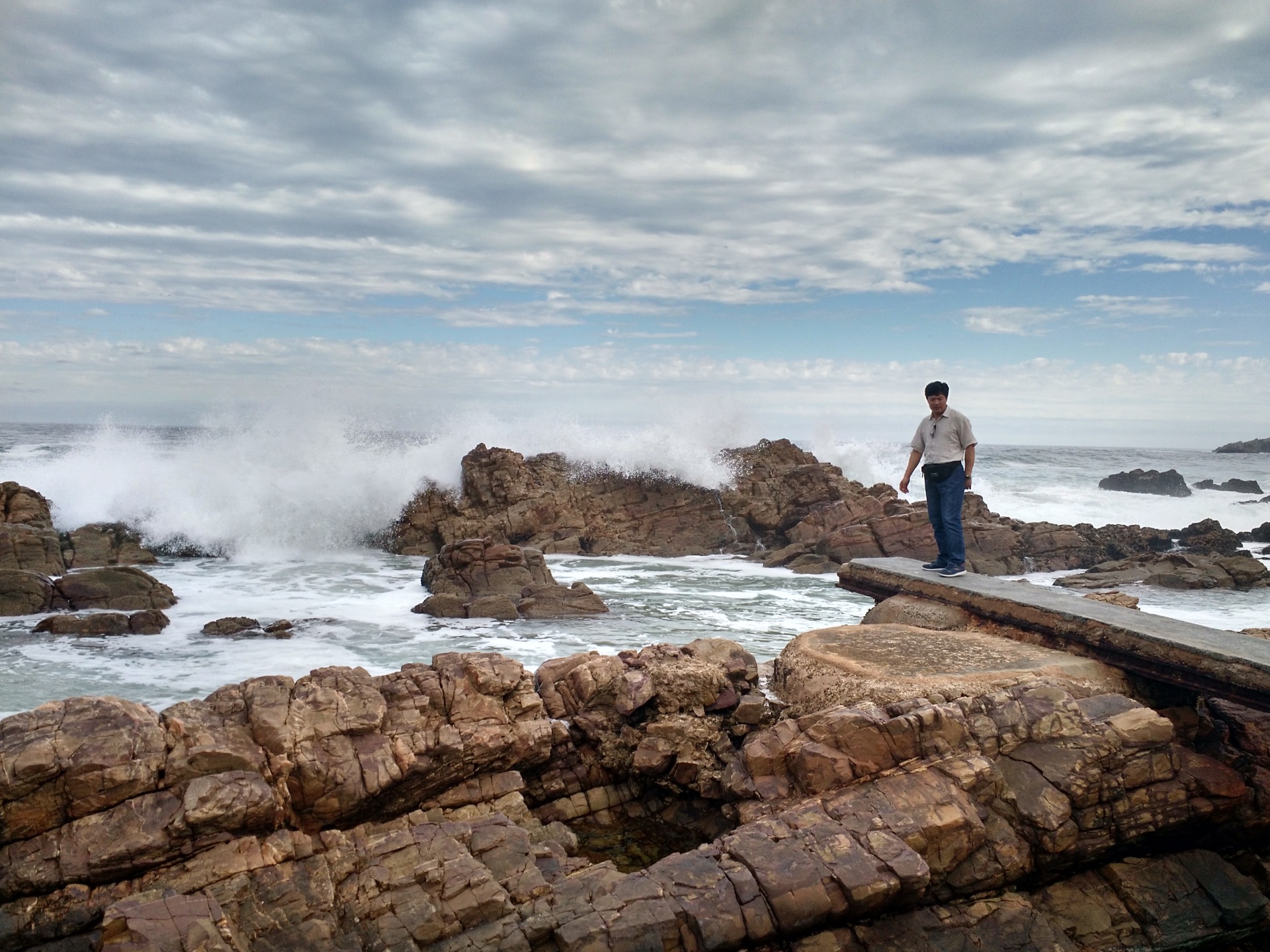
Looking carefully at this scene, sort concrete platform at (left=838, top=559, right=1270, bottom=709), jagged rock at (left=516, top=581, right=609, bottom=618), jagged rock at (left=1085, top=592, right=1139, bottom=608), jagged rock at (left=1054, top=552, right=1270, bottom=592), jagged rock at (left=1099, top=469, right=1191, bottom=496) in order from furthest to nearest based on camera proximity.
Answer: jagged rock at (left=1099, top=469, right=1191, bottom=496) → jagged rock at (left=1054, top=552, right=1270, bottom=592) → jagged rock at (left=516, top=581, right=609, bottom=618) → jagged rock at (left=1085, top=592, right=1139, bottom=608) → concrete platform at (left=838, top=559, right=1270, bottom=709)

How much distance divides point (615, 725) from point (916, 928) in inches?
84.9

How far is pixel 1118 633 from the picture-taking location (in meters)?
5.25

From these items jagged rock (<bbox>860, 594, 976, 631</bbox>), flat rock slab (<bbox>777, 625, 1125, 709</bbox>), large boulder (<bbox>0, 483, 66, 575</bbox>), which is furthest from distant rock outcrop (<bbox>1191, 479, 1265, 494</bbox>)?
large boulder (<bbox>0, 483, 66, 575</bbox>)

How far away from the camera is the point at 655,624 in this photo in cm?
1270

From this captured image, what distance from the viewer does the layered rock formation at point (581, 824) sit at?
12.0 ft

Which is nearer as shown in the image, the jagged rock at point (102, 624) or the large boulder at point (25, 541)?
the jagged rock at point (102, 624)

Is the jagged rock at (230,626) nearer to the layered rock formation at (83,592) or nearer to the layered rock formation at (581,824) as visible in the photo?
the layered rock formation at (83,592)

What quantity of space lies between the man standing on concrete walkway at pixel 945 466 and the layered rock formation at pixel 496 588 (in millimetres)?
6971

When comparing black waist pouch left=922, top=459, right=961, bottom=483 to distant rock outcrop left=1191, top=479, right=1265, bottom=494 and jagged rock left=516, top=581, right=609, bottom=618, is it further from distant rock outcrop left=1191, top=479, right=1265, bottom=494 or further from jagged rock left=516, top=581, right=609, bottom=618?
distant rock outcrop left=1191, top=479, right=1265, bottom=494

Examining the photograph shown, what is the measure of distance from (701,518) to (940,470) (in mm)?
14534

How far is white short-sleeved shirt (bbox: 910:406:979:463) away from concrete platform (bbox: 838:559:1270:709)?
3.29ft

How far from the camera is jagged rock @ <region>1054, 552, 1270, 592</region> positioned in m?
16.3

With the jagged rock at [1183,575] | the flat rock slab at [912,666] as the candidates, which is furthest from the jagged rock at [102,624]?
the jagged rock at [1183,575]

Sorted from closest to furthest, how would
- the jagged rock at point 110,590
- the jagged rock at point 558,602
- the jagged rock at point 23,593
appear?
the jagged rock at point 23,593
the jagged rock at point 110,590
the jagged rock at point 558,602
